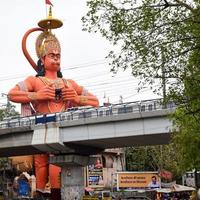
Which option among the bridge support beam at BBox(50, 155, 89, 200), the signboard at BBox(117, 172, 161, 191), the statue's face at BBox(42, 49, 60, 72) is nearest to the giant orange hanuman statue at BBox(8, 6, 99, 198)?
the statue's face at BBox(42, 49, 60, 72)

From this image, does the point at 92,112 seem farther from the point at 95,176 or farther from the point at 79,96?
the point at 95,176

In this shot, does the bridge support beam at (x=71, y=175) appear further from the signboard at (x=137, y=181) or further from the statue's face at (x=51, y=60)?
the statue's face at (x=51, y=60)

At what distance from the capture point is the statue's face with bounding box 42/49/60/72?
50375 mm

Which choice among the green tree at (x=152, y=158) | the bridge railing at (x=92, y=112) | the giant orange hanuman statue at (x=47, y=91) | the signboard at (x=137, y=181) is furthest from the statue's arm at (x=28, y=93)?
the green tree at (x=152, y=158)

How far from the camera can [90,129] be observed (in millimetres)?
36031

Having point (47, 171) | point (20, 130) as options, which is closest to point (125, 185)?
point (47, 171)

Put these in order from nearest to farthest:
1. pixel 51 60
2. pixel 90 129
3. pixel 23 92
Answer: pixel 90 129 → pixel 23 92 → pixel 51 60

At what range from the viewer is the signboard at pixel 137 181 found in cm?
4578

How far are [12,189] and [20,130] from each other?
29.9 metres

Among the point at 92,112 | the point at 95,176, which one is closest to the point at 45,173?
the point at 92,112

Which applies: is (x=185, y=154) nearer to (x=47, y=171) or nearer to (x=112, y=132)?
(x=112, y=132)

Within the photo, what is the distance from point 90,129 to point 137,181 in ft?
39.5

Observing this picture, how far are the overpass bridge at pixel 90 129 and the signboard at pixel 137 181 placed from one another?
6048 millimetres

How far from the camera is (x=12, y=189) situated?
6688 centimetres
